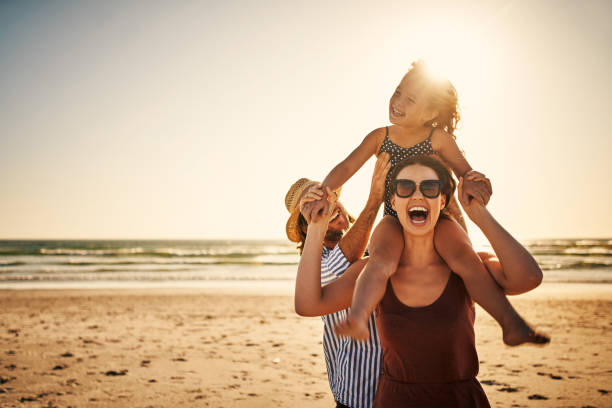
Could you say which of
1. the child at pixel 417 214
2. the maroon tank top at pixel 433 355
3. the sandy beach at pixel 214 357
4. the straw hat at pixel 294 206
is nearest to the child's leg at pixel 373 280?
the child at pixel 417 214

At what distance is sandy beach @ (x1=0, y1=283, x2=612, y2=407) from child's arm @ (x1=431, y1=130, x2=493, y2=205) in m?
4.08

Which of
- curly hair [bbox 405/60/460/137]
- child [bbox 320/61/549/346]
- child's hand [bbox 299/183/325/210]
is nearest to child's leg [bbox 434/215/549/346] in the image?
child [bbox 320/61/549/346]

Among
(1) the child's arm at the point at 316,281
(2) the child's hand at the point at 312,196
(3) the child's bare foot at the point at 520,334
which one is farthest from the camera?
(2) the child's hand at the point at 312,196

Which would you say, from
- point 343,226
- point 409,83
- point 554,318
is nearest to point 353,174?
point 343,226

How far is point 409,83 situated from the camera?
3.12 metres

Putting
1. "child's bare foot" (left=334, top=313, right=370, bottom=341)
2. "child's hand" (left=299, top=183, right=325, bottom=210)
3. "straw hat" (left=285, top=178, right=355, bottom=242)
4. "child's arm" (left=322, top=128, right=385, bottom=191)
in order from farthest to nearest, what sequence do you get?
"straw hat" (left=285, top=178, right=355, bottom=242)
"child's arm" (left=322, top=128, right=385, bottom=191)
"child's hand" (left=299, top=183, right=325, bottom=210)
"child's bare foot" (left=334, top=313, right=370, bottom=341)

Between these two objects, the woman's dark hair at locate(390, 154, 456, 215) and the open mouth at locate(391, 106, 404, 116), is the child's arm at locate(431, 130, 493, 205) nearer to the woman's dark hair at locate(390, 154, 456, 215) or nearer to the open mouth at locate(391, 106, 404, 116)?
the woman's dark hair at locate(390, 154, 456, 215)

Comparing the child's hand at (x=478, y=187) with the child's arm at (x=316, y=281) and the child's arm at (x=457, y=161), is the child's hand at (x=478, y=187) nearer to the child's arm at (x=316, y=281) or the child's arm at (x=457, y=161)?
the child's arm at (x=457, y=161)

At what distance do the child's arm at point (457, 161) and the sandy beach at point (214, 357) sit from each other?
4080 mm

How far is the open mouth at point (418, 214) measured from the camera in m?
1.87

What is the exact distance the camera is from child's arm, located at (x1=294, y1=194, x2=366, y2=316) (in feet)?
6.37

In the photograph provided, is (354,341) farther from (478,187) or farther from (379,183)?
(478,187)

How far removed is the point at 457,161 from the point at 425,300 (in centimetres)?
108

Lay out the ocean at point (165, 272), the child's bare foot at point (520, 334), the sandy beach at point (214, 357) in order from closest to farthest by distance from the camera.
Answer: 1. the child's bare foot at point (520, 334)
2. the sandy beach at point (214, 357)
3. the ocean at point (165, 272)
